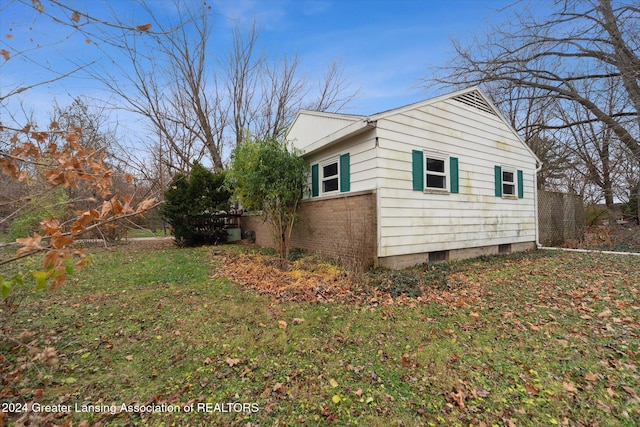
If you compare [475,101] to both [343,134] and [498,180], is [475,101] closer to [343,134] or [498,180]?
[498,180]

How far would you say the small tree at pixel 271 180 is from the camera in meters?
7.70

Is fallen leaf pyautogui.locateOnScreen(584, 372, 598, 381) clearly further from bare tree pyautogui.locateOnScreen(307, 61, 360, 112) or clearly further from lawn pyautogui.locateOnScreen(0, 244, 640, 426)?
bare tree pyautogui.locateOnScreen(307, 61, 360, 112)

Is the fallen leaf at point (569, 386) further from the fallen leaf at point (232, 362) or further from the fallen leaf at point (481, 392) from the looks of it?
the fallen leaf at point (232, 362)

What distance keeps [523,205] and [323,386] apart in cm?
1053

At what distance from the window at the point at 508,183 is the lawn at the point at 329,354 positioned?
4569 mm

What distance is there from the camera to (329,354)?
3.12 metres

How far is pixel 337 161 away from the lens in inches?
307

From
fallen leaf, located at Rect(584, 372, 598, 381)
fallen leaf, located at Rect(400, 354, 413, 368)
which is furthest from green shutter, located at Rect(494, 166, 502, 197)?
fallen leaf, located at Rect(400, 354, 413, 368)

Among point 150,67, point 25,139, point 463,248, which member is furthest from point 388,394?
point 150,67

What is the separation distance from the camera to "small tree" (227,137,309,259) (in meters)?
7.70

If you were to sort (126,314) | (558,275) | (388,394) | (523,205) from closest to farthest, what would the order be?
(388,394), (126,314), (558,275), (523,205)

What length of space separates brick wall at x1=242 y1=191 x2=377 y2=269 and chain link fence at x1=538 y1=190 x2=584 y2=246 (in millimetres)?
8480

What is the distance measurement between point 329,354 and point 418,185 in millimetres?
5229

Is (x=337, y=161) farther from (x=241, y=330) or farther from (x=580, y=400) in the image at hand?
(x=580, y=400)
